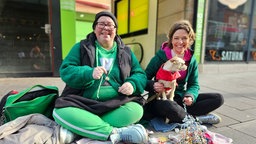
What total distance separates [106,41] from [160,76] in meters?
0.68

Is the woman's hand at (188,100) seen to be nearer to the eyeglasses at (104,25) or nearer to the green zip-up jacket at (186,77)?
the green zip-up jacket at (186,77)

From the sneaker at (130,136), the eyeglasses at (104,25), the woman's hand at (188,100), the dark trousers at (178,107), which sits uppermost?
the eyeglasses at (104,25)

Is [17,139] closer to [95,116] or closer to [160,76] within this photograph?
[95,116]

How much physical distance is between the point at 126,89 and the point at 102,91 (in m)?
0.25

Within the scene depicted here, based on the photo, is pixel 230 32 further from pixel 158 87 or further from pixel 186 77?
pixel 158 87

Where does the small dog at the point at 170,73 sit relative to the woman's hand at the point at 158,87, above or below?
above

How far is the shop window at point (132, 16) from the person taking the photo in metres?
9.16

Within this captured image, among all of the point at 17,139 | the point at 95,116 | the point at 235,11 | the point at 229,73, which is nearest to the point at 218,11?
the point at 235,11

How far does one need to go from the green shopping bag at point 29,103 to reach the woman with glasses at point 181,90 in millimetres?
1095

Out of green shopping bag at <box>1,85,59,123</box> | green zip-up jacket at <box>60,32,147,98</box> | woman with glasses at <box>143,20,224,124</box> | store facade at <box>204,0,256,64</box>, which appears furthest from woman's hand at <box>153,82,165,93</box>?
store facade at <box>204,0,256,64</box>

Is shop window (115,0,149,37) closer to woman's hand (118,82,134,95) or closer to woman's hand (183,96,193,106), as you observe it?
woman's hand (183,96,193,106)

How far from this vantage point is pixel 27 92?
212 cm

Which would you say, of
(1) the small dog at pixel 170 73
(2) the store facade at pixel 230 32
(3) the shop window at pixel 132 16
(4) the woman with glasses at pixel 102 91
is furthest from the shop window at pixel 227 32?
(4) the woman with glasses at pixel 102 91

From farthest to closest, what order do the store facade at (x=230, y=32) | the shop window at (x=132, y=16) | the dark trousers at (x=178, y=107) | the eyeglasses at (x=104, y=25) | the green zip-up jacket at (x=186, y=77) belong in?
the shop window at (x=132, y=16)
the store facade at (x=230, y=32)
the green zip-up jacket at (x=186, y=77)
the dark trousers at (x=178, y=107)
the eyeglasses at (x=104, y=25)
